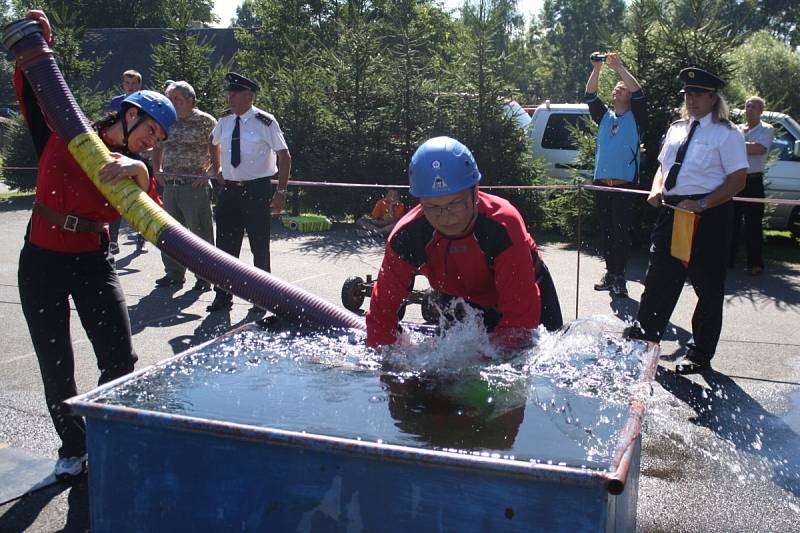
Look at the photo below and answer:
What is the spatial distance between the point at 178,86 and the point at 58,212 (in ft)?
15.4

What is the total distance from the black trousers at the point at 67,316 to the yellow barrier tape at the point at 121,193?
24cm

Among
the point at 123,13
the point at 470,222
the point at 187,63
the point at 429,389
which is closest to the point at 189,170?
the point at 470,222

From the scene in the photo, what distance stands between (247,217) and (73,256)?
3.56 meters

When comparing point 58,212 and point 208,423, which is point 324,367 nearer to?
point 208,423

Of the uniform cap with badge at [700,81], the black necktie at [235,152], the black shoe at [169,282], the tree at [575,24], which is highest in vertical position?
the tree at [575,24]

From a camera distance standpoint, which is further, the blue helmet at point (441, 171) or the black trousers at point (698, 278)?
the black trousers at point (698, 278)

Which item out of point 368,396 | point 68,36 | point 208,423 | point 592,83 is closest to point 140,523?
point 208,423

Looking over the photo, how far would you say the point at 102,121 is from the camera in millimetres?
4176

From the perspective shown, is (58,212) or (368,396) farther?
(58,212)

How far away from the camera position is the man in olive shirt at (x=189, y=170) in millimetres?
8648

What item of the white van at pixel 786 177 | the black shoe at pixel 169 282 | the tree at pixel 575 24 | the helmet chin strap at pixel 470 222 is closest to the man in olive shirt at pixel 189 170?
the black shoe at pixel 169 282

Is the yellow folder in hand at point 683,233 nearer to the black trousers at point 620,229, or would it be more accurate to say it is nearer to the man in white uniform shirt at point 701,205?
the man in white uniform shirt at point 701,205

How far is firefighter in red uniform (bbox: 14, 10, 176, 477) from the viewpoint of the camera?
3.96 metres

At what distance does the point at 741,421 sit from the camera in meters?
4.95
